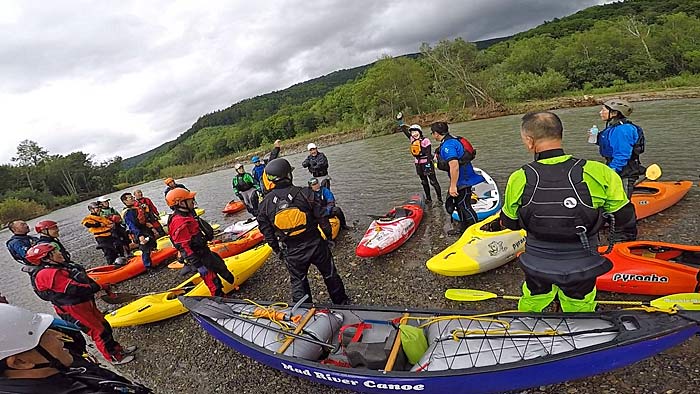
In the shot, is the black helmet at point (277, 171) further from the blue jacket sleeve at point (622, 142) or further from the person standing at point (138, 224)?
the person standing at point (138, 224)

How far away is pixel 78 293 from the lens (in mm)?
4035

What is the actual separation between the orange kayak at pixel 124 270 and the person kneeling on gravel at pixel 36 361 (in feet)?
22.6

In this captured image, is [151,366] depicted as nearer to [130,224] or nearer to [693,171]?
[130,224]

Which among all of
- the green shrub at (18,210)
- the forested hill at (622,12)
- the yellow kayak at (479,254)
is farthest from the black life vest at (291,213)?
the forested hill at (622,12)

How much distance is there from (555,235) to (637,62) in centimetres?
4130

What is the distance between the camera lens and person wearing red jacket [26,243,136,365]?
3.92m

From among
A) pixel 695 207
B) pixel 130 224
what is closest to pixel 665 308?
pixel 695 207

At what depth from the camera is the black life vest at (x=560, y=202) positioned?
220 cm

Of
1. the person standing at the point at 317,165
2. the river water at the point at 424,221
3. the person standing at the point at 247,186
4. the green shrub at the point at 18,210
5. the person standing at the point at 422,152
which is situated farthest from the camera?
the green shrub at the point at 18,210

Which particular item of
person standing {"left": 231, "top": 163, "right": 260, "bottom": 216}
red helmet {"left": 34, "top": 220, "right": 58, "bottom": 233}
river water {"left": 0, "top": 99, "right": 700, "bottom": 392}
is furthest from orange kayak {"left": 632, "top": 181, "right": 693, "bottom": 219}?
red helmet {"left": 34, "top": 220, "right": 58, "bottom": 233}

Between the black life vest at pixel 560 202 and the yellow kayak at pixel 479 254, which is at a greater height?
the black life vest at pixel 560 202

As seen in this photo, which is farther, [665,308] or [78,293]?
[78,293]

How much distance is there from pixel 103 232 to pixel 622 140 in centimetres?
966

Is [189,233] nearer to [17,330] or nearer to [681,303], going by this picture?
[17,330]
